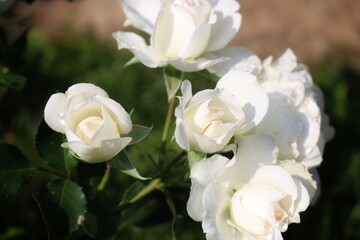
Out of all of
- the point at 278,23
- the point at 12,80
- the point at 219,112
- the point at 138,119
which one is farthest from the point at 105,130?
the point at 278,23

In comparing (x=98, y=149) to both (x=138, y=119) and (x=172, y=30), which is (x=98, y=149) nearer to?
(x=172, y=30)

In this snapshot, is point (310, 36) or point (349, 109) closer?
point (349, 109)

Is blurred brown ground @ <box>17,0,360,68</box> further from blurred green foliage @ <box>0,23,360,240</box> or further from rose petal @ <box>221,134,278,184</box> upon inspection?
rose petal @ <box>221,134,278,184</box>

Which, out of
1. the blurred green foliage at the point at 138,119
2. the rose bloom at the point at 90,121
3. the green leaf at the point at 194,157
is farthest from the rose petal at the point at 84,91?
the blurred green foliage at the point at 138,119

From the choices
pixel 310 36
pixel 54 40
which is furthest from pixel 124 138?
pixel 310 36

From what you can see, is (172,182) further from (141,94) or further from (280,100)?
(141,94)

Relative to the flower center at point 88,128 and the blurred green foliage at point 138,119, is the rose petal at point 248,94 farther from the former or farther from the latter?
the blurred green foliage at point 138,119

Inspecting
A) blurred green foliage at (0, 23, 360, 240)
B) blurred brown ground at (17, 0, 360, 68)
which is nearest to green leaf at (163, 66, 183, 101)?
blurred green foliage at (0, 23, 360, 240)
